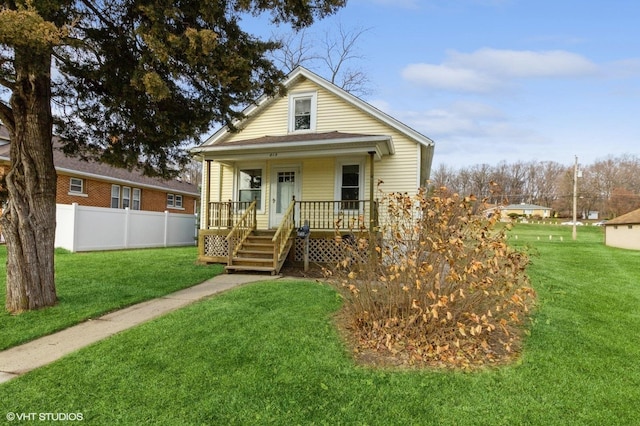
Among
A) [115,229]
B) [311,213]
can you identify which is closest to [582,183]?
[311,213]

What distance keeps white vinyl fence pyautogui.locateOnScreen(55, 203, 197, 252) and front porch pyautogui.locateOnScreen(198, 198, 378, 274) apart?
205 inches

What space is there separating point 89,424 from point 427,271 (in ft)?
11.0

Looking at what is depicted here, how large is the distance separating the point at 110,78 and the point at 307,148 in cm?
535

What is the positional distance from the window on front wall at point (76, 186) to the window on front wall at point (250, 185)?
9.46m

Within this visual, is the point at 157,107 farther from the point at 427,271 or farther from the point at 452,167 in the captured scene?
the point at 452,167

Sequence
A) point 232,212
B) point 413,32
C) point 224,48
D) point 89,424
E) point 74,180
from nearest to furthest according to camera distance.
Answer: point 89,424 → point 224,48 → point 413,32 → point 232,212 → point 74,180

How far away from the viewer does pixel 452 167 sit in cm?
5081

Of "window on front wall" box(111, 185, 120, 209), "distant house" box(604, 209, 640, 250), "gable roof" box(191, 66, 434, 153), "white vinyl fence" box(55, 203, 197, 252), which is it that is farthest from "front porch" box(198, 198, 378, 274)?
"distant house" box(604, 209, 640, 250)

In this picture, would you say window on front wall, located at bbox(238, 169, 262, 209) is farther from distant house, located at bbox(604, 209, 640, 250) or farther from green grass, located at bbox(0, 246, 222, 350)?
distant house, located at bbox(604, 209, 640, 250)

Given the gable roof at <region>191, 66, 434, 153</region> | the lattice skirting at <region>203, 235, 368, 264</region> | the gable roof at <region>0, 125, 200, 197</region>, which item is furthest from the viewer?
the gable roof at <region>0, 125, 200, 197</region>

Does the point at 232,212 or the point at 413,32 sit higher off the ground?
the point at 413,32

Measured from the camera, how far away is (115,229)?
1448cm

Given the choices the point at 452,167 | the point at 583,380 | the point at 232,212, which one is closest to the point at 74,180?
the point at 232,212

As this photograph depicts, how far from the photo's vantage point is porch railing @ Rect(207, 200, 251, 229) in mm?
11445
